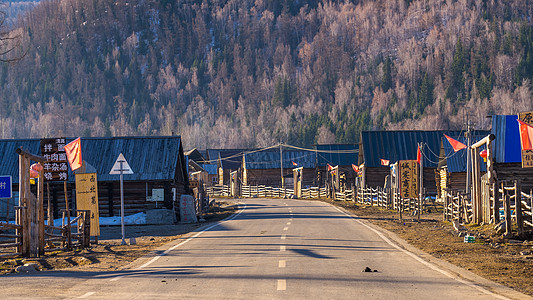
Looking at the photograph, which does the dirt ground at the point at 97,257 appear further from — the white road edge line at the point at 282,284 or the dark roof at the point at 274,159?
the dark roof at the point at 274,159

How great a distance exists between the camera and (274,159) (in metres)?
102

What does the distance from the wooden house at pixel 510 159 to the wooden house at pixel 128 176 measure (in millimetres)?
19895

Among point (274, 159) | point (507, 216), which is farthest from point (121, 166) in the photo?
point (274, 159)

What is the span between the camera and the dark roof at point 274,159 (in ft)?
327

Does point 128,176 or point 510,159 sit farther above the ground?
point 510,159

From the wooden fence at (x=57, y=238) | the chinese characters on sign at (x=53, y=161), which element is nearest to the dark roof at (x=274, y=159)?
the chinese characters on sign at (x=53, y=161)

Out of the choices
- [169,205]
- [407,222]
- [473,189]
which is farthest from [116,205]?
[473,189]

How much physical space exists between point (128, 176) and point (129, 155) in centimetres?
208

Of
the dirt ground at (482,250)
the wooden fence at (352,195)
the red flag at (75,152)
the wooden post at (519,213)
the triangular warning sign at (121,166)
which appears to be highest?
the red flag at (75,152)

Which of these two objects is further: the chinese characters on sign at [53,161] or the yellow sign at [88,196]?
the chinese characters on sign at [53,161]

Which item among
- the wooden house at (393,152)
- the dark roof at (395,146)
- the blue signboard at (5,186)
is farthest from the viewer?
the dark roof at (395,146)

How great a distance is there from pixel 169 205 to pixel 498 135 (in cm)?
2124

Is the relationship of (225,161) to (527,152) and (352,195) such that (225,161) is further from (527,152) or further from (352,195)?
(527,152)

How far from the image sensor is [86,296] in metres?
12.2
